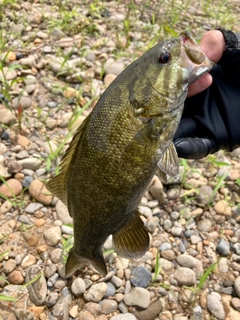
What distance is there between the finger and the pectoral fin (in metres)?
1.16

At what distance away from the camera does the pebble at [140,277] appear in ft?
10.6

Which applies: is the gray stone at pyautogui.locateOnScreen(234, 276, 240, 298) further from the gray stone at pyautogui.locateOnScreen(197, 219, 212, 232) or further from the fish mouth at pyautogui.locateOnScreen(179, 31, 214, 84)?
the fish mouth at pyautogui.locateOnScreen(179, 31, 214, 84)

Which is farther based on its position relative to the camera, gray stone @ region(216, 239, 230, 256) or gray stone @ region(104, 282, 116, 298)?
gray stone @ region(216, 239, 230, 256)

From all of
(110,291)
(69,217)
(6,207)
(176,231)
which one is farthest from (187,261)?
(6,207)

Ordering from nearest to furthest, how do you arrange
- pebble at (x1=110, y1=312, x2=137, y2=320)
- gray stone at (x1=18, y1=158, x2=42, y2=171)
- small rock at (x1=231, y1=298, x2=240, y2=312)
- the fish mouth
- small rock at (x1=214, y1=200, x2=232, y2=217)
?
the fish mouth
pebble at (x1=110, y1=312, x2=137, y2=320)
small rock at (x1=231, y1=298, x2=240, y2=312)
gray stone at (x1=18, y1=158, x2=42, y2=171)
small rock at (x1=214, y1=200, x2=232, y2=217)

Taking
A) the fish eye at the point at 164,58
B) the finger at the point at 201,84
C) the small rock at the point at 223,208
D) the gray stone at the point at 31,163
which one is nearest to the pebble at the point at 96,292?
the gray stone at the point at 31,163

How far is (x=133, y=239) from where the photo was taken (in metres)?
2.46

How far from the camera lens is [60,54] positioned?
4977 mm

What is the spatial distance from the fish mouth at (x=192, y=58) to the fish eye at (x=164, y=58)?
0.08 metres

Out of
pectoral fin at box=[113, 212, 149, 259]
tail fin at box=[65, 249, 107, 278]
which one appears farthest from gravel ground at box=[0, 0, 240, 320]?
pectoral fin at box=[113, 212, 149, 259]

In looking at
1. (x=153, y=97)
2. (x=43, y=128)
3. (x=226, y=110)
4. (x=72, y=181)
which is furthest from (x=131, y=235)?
(x=43, y=128)

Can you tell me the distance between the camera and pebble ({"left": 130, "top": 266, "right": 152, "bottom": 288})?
127 inches

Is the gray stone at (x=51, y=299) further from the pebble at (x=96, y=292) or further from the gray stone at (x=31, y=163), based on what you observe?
the gray stone at (x=31, y=163)

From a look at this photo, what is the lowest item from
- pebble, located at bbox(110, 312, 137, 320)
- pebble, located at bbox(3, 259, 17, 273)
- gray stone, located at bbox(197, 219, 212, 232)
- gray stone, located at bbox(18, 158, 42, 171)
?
pebble, located at bbox(110, 312, 137, 320)
